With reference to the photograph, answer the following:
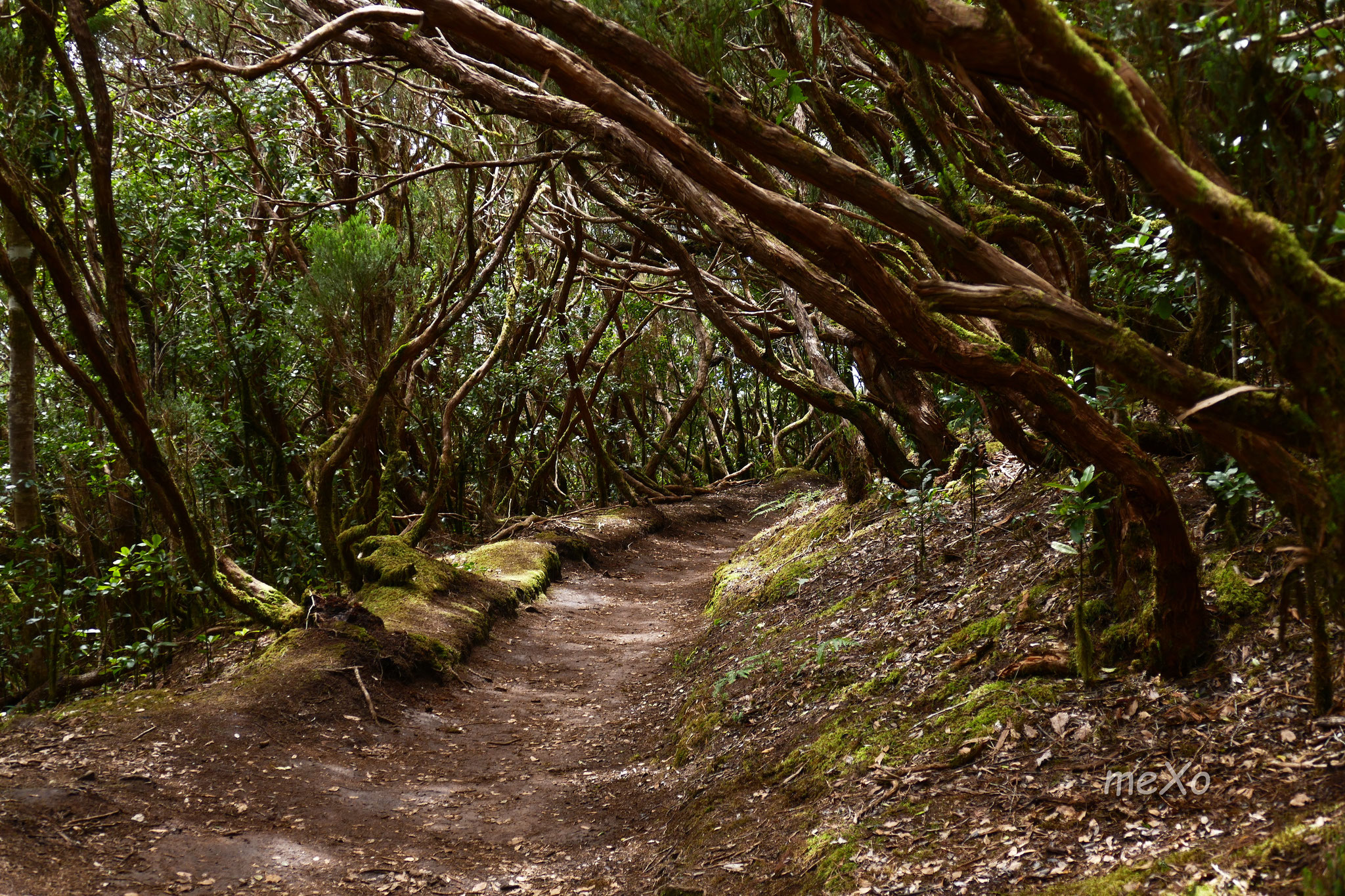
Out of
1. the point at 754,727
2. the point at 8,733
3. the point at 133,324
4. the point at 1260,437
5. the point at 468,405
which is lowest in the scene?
the point at 754,727

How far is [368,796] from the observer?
484 centimetres

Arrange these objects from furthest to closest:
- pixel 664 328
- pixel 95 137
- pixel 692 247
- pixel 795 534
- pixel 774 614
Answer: pixel 664 328 < pixel 692 247 < pixel 795 534 < pixel 774 614 < pixel 95 137

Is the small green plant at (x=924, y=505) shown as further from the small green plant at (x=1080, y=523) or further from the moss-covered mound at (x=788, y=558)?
the small green plant at (x=1080, y=523)

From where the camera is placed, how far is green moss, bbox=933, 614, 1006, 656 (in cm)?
430

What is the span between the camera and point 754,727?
484 cm

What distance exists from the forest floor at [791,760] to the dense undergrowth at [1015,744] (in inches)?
0.5

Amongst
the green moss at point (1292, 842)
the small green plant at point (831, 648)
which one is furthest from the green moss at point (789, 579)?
the green moss at point (1292, 842)

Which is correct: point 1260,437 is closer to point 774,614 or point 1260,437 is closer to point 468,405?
point 774,614

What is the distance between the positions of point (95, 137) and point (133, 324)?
390 cm

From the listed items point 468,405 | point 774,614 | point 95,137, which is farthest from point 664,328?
point 95,137

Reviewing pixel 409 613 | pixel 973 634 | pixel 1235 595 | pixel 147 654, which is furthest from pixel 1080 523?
pixel 147 654

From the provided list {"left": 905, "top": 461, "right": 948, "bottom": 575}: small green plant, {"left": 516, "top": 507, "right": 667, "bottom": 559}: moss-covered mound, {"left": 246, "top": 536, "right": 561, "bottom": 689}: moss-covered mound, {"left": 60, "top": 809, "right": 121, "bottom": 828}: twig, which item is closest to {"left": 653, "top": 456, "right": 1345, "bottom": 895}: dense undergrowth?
{"left": 905, "top": 461, "right": 948, "bottom": 575}: small green plant

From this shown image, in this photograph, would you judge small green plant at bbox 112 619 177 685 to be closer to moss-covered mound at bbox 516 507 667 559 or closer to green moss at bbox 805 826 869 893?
green moss at bbox 805 826 869 893

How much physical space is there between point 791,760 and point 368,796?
242 cm
